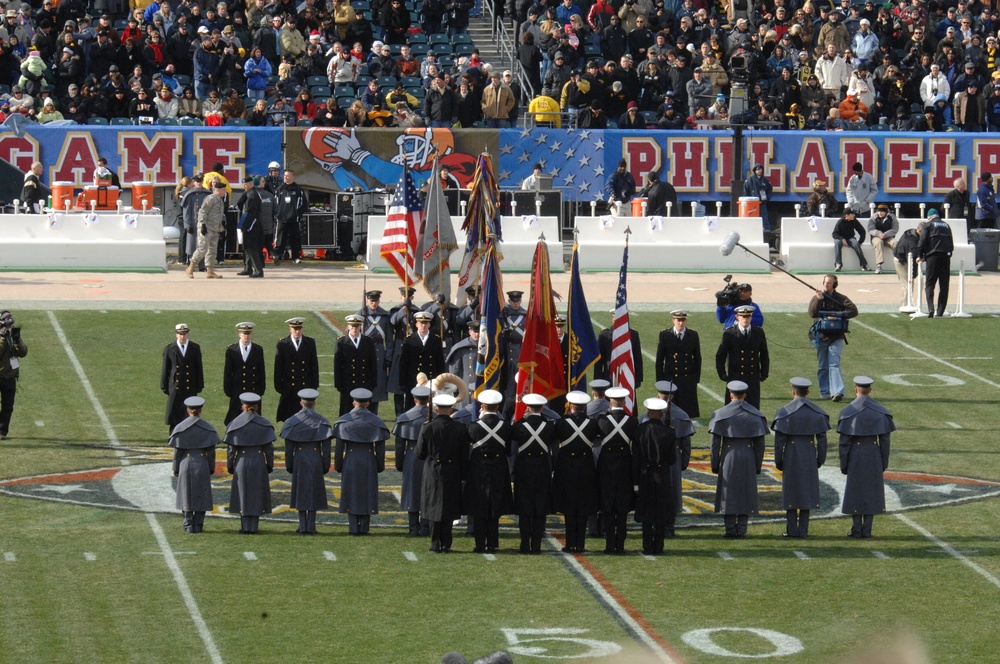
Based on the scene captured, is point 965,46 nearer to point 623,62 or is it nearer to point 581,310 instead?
point 623,62

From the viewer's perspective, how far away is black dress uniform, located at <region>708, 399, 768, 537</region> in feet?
53.2

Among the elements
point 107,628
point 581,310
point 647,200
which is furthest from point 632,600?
point 647,200

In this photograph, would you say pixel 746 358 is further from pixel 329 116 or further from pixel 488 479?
pixel 329 116

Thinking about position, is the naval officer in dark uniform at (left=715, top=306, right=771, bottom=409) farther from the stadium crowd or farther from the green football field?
the stadium crowd

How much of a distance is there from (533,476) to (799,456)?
7.92ft

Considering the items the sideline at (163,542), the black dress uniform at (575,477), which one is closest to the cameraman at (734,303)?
the black dress uniform at (575,477)

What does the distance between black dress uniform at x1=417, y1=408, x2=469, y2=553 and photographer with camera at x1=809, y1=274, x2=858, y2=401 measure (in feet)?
26.3

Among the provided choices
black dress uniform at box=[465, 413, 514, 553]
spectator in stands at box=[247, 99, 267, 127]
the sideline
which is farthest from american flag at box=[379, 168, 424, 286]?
spectator in stands at box=[247, 99, 267, 127]

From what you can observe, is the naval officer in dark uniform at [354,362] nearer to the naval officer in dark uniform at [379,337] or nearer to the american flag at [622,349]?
Result: the naval officer in dark uniform at [379,337]

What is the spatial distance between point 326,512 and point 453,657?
9.99 m

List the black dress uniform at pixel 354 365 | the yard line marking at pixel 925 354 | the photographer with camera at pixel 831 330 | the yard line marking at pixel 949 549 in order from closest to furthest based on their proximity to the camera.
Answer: the yard line marking at pixel 949 549
the black dress uniform at pixel 354 365
the photographer with camera at pixel 831 330
the yard line marking at pixel 925 354

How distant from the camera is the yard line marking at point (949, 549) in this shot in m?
14.9

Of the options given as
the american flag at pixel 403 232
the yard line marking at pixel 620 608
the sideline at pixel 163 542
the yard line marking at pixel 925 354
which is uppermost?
the american flag at pixel 403 232

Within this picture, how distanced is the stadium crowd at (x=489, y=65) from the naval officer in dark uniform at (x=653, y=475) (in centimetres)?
2076
